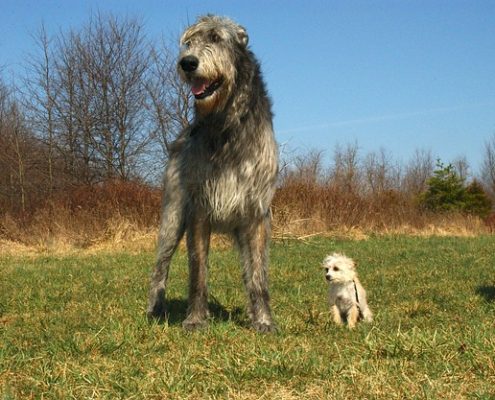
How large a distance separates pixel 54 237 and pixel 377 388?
1585cm

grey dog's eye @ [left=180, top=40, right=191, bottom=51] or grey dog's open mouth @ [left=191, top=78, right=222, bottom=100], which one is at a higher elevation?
grey dog's eye @ [left=180, top=40, right=191, bottom=51]

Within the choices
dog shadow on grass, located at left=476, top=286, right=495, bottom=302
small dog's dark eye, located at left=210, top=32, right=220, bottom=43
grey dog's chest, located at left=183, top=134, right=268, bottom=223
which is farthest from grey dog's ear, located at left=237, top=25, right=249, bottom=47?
dog shadow on grass, located at left=476, top=286, right=495, bottom=302

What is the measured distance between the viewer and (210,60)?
424cm

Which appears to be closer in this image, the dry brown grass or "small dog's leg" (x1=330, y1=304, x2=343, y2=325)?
"small dog's leg" (x1=330, y1=304, x2=343, y2=325)

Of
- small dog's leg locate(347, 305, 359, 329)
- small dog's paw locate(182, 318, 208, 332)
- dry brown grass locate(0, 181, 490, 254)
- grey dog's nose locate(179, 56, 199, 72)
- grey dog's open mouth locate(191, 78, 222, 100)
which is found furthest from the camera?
dry brown grass locate(0, 181, 490, 254)

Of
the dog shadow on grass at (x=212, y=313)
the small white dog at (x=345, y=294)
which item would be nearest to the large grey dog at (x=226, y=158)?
the dog shadow on grass at (x=212, y=313)

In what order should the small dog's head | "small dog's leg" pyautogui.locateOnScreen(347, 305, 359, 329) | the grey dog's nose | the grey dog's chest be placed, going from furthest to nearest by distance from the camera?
the small dog's head → "small dog's leg" pyautogui.locateOnScreen(347, 305, 359, 329) → the grey dog's chest → the grey dog's nose

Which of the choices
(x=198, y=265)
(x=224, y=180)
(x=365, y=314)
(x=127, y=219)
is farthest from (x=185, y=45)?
(x=127, y=219)

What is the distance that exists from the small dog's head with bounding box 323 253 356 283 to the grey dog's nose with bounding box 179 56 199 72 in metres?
2.60

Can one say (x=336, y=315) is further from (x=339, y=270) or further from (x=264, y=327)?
(x=264, y=327)

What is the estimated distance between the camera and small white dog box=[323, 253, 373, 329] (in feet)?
17.7

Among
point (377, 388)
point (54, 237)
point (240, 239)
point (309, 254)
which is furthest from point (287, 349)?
point (54, 237)

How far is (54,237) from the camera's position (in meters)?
17.3

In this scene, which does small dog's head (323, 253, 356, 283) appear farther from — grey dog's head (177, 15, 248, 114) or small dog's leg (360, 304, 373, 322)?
grey dog's head (177, 15, 248, 114)
